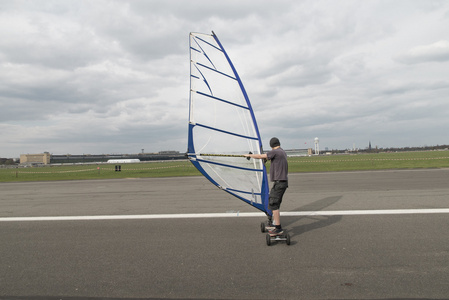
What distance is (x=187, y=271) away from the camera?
4.29 metres

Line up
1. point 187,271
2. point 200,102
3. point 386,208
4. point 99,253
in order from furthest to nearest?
point 386,208 < point 200,102 < point 99,253 < point 187,271

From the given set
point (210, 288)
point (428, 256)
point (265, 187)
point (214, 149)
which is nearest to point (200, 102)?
point (214, 149)

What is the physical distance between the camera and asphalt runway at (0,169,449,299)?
3.70 meters

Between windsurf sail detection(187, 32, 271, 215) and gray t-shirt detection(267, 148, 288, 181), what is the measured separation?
49cm

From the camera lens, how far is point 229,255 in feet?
16.0

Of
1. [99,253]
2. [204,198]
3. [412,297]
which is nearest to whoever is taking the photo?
[412,297]

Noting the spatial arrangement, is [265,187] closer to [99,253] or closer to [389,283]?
[389,283]

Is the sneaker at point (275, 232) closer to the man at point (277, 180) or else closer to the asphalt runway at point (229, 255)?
the man at point (277, 180)

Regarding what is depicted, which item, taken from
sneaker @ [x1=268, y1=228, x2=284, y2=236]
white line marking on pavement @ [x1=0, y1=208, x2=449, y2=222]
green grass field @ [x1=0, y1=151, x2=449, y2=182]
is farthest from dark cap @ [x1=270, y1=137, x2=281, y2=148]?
green grass field @ [x1=0, y1=151, x2=449, y2=182]

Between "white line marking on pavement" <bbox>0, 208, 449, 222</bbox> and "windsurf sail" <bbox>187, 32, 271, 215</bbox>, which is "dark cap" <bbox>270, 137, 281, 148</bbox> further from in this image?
"white line marking on pavement" <bbox>0, 208, 449, 222</bbox>

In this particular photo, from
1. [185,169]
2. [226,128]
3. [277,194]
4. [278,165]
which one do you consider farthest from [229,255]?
[185,169]

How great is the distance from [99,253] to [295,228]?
4.05 metres

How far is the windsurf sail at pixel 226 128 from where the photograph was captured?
605cm

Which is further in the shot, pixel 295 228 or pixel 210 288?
pixel 295 228
